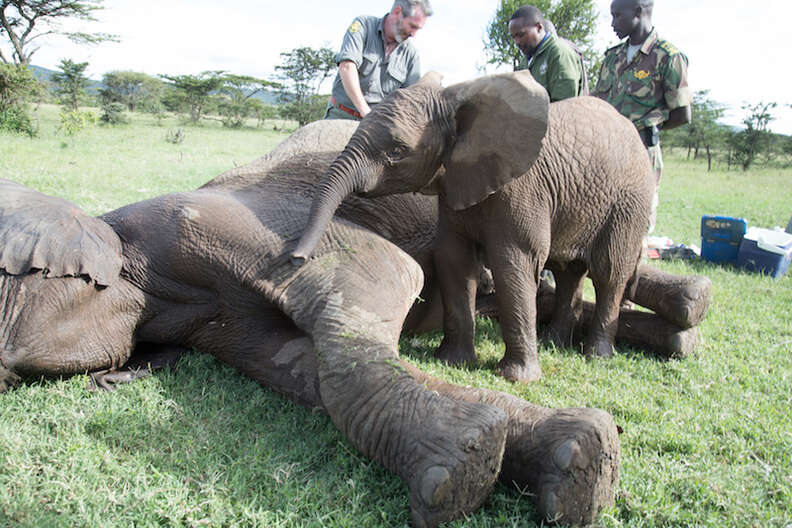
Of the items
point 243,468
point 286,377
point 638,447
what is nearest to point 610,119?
point 638,447

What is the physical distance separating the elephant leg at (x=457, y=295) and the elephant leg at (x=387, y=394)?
640 millimetres

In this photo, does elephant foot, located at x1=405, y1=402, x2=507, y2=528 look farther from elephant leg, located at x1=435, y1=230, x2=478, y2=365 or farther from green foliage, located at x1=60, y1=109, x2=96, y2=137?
green foliage, located at x1=60, y1=109, x2=96, y2=137

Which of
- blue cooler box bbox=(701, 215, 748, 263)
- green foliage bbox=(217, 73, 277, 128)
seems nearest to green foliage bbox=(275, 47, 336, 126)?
green foliage bbox=(217, 73, 277, 128)

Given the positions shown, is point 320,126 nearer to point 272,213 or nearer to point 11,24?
point 272,213

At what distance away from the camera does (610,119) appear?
4012 millimetres

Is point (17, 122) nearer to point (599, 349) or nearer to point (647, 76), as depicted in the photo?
point (647, 76)

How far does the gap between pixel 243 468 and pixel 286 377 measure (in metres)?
0.65

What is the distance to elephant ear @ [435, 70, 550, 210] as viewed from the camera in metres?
3.12

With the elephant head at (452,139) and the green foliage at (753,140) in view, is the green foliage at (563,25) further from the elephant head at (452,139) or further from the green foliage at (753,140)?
the elephant head at (452,139)

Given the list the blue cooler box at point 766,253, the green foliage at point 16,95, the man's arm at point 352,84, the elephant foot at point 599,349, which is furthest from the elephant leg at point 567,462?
the green foliage at point 16,95

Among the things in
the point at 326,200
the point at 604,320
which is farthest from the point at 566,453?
the point at 604,320

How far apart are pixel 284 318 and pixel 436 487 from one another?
1.39m

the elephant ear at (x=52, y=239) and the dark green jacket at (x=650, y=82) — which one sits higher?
the dark green jacket at (x=650, y=82)

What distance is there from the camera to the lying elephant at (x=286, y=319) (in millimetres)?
2087
